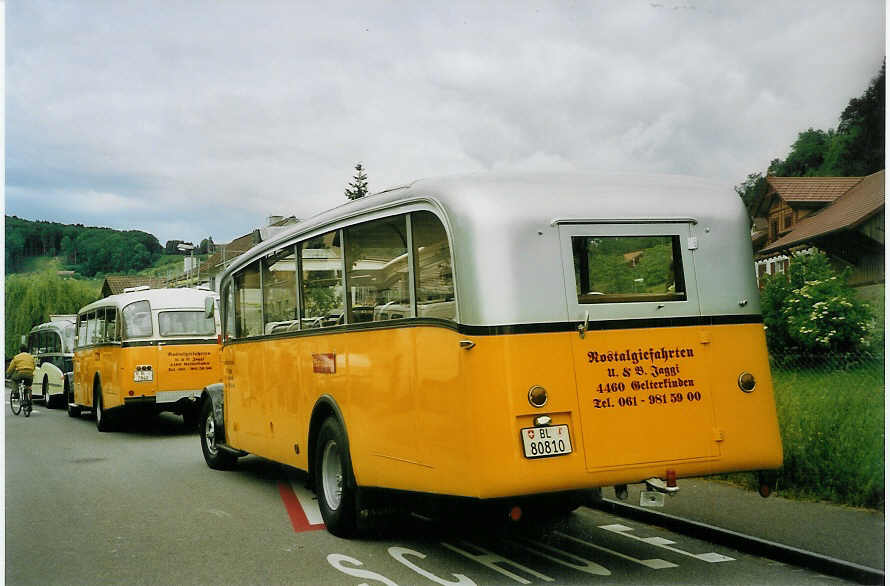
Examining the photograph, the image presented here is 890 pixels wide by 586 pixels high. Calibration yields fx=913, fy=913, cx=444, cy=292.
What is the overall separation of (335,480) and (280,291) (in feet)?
7.82

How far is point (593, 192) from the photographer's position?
631cm

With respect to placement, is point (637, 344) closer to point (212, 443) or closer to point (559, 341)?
point (559, 341)

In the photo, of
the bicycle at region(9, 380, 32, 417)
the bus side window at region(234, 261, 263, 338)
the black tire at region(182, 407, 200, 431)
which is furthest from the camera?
the bicycle at region(9, 380, 32, 417)

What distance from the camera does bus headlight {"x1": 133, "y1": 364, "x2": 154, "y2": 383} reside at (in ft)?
56.0

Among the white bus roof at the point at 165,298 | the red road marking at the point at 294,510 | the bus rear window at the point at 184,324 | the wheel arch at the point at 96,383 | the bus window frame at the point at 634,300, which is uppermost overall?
the white bus roof at the point at 165,298

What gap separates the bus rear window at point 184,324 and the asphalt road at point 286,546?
6557 mm

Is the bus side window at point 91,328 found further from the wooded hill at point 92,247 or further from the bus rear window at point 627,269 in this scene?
the bus rear window at point 627,269

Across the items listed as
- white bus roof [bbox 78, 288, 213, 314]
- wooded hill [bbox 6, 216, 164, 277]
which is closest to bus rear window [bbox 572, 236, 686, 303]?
white bus roof [bbox 78, 288, 213, 314]

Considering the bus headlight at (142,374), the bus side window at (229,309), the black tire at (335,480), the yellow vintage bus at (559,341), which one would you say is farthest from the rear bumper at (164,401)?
the yellow vintage bus at (559,341)

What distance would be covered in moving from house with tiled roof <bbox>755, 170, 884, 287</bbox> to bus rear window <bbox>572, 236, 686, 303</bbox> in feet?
29.4

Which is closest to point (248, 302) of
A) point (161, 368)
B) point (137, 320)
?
point (161, 368)

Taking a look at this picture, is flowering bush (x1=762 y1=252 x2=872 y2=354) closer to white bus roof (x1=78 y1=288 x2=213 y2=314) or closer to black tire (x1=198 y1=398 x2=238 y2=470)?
white bus roof (x1=78 y1=288 x2=213 y2=314)

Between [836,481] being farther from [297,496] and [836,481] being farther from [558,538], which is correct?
[297,496]

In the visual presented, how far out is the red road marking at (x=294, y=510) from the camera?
27.1ft
